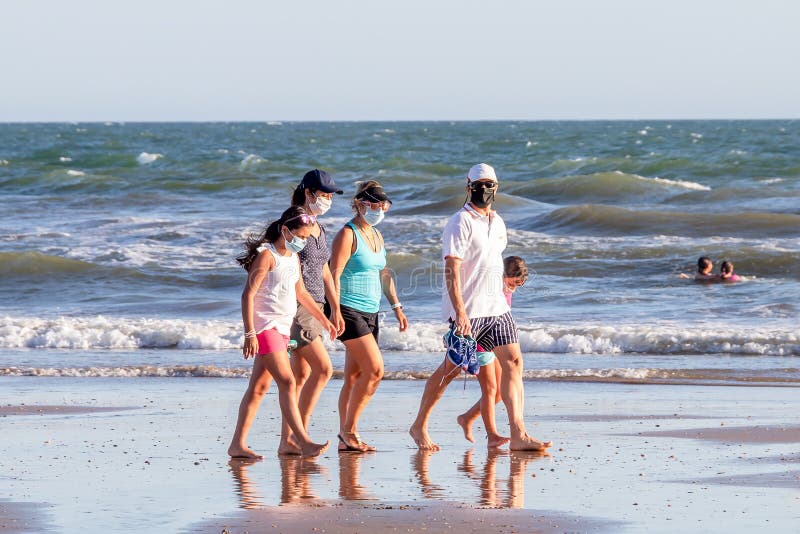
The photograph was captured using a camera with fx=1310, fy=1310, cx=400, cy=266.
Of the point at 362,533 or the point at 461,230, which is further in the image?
the point at 461,230

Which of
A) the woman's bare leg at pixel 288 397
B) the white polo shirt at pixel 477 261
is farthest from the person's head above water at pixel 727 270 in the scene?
the woman's bare leg at pixel 288 397

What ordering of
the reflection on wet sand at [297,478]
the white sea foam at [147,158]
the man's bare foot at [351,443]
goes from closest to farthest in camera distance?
1. the reflection on wet sand at [297,478]
2. the man's bare foot at [351,443]
3. the white sea foam at [147,158]

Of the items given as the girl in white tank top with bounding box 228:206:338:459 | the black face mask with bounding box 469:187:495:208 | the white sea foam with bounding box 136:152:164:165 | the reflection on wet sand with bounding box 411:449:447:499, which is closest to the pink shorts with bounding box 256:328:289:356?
the girl in white tank top with bounding box 228:206:338:459

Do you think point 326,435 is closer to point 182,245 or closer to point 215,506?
point 215,506

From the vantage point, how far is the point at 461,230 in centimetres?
684

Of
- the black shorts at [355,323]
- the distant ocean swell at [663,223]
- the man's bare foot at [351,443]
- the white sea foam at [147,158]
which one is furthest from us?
the white sea foam at [147,158]

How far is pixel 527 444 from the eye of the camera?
7078mm

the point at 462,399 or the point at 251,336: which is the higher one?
the point at 251,336

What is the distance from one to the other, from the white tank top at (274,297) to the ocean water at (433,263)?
3.15 m

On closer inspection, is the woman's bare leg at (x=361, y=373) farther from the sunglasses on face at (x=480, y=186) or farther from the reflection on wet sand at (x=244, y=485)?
the sunglasses on face at (x=480, y=186)

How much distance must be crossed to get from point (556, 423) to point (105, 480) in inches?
120

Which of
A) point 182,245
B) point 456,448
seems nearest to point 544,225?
point 182,245

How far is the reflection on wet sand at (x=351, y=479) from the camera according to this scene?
19.6 feet

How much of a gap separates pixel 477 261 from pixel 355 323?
0.74 m
